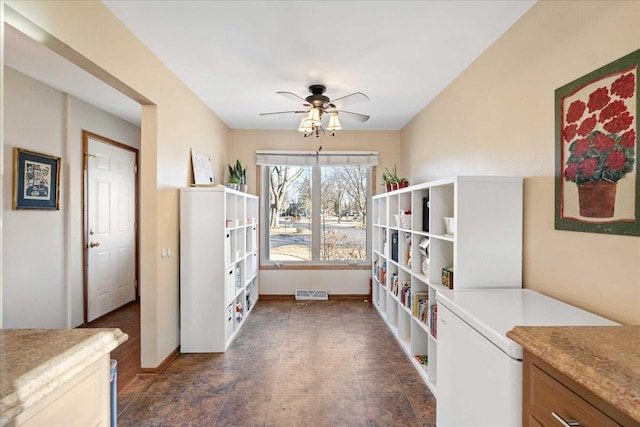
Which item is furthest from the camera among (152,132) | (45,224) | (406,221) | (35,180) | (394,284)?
(394,284)

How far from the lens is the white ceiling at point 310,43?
1929 millimetres

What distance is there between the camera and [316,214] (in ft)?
16.2

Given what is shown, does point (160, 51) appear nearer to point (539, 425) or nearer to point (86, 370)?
point (86, 370)

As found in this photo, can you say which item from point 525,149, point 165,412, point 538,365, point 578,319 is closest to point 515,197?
point 525,149

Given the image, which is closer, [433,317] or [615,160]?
[615,160]

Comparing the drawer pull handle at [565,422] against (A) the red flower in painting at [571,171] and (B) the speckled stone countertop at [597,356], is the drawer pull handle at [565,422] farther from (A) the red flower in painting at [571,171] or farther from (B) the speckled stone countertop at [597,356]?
(A) the red flower in painting at [571,171]

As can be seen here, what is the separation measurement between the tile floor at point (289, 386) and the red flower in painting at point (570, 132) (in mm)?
1866

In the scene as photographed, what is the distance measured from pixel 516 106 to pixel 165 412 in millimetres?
3072

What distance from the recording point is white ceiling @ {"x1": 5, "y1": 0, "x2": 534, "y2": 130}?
193 cm

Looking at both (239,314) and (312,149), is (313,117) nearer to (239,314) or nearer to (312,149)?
(312,149)

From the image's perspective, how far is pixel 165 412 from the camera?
2.12 m

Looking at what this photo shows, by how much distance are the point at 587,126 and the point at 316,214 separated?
147 inches

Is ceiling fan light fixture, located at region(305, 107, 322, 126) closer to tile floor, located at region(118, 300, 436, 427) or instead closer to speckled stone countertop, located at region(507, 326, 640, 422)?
tile floor, located at region(118, 300, 436, 427)

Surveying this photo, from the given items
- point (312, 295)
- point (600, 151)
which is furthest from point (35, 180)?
point (600, 151)
